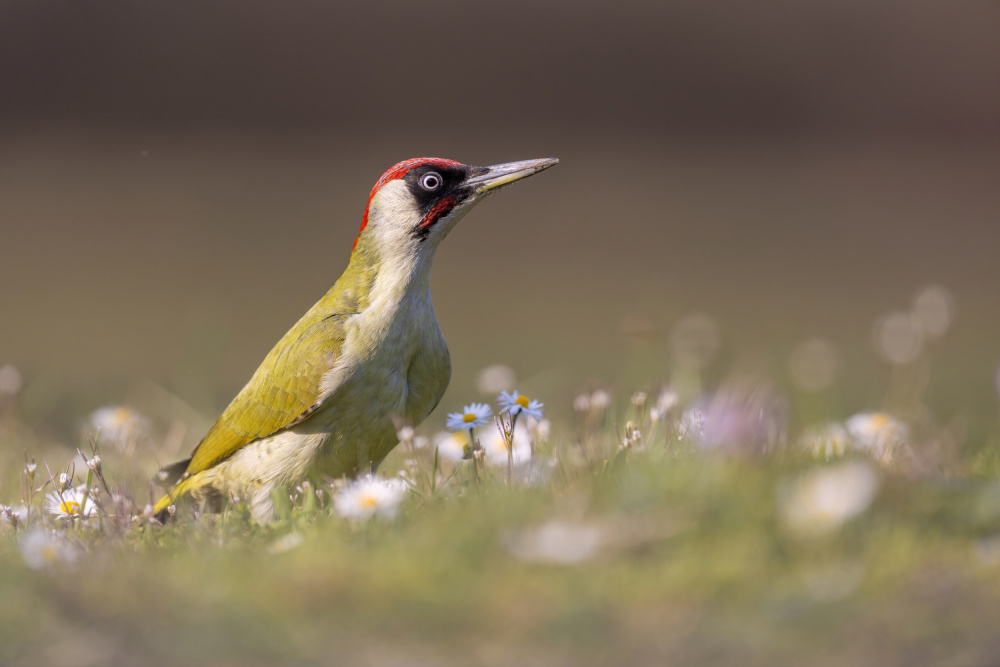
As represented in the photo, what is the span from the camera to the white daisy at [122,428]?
3.87 m

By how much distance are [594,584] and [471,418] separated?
40.6 inches

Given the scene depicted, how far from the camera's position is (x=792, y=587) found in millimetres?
1883

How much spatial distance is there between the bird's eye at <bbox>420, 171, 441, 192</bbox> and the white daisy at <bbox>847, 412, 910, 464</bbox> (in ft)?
5.22

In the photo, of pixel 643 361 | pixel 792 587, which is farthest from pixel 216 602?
pixel 643 361

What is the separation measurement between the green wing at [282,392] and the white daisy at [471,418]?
513mm

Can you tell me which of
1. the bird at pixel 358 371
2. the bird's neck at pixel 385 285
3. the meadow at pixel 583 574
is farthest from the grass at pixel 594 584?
the bird's neck at pixel 385 285

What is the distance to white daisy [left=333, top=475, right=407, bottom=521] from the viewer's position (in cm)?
236

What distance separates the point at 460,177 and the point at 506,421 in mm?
992

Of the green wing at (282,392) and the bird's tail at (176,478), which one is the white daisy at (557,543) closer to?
the green wing at (282,392)

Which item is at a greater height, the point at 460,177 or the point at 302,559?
the point at 460,177

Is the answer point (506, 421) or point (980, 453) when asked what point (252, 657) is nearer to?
point (506, 421)

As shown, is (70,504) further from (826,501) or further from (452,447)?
(826,501)

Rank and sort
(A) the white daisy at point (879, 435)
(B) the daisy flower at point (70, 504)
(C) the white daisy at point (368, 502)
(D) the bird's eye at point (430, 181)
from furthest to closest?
(D) the bird's eye at point (430, 181) → (B) the daisy flower at point (70, 504) → (A) the white daisy at point (879, 435) → (C) the white daisy at point (368, 502)

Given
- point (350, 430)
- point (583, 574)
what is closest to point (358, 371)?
point (350, 430)
